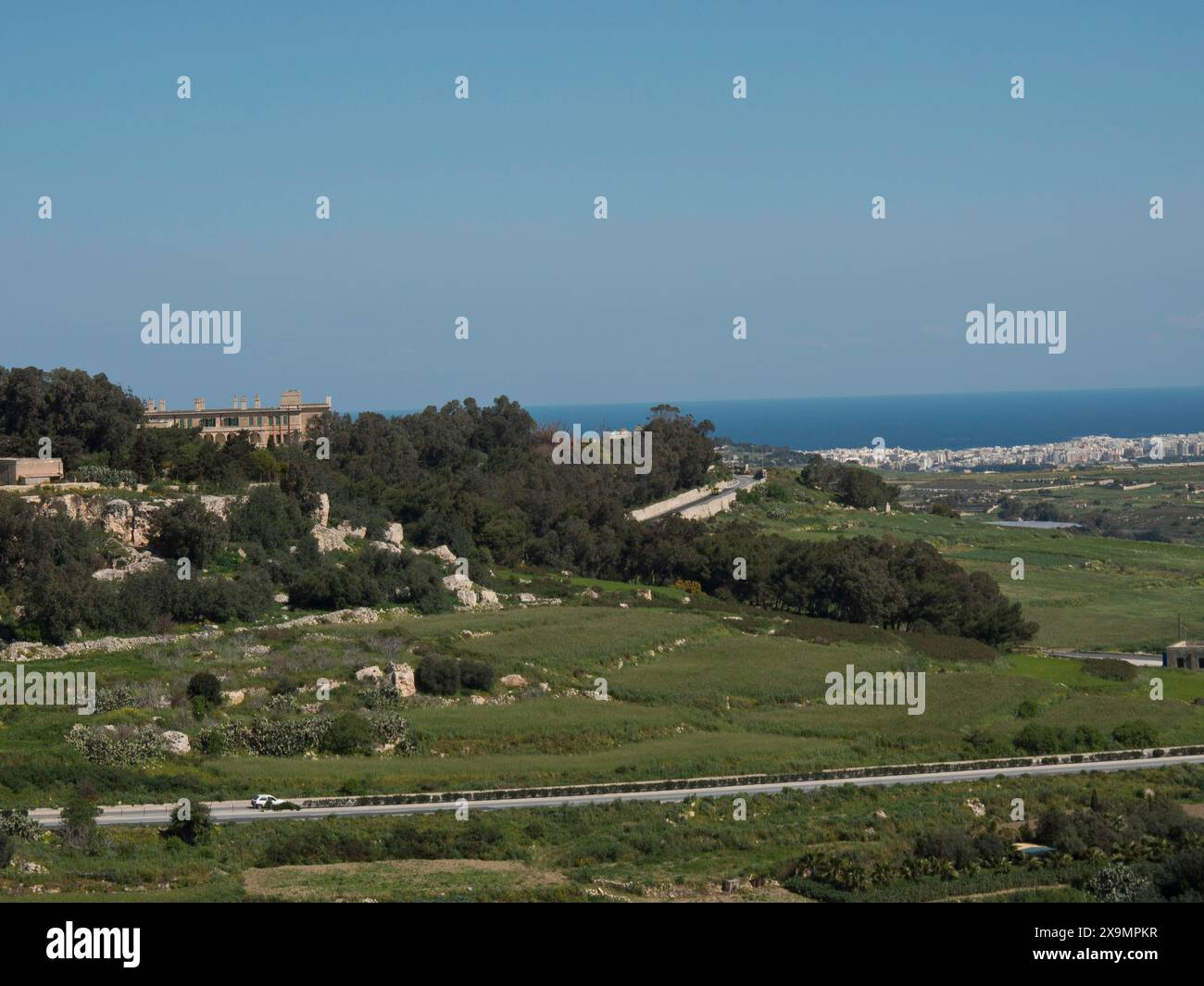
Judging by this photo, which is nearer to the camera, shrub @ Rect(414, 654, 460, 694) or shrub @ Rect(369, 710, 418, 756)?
shrub @ Rect(369, 710, 418, 756)

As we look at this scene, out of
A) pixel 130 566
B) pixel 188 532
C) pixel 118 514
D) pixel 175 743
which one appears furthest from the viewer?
pixel 118 514

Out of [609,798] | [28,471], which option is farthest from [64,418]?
[609,798]

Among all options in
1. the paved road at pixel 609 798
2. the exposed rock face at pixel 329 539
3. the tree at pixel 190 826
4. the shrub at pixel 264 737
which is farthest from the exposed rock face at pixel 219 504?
the tree at pixel 190 826

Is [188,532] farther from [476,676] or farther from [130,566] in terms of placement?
[476,676]

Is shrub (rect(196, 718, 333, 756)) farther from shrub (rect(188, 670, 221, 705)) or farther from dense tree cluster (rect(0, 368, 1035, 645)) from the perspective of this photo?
dense tree cluster (rect(0, 368, 1035, 645))

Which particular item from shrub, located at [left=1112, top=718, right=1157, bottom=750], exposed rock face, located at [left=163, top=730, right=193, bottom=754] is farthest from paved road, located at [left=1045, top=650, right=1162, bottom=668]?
exposed rock face, located at [left=163, top=730, right=193, bottom=754]

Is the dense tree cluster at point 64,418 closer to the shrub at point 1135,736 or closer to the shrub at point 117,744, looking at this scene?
the shrub at point 117,744

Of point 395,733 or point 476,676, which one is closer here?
point 395,733
